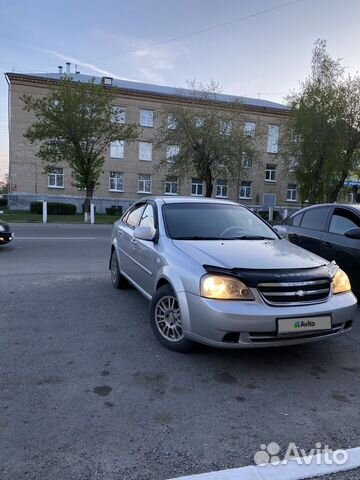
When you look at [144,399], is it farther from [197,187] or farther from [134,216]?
[197,187]

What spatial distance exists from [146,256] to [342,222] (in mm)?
3222

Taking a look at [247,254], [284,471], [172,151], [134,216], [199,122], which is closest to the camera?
[284,471]

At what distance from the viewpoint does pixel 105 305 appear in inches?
217

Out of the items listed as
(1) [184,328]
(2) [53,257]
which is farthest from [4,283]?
A: (1) [184,328]

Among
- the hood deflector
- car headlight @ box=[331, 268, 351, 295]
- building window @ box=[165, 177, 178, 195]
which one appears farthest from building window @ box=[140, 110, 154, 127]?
the hood deflector

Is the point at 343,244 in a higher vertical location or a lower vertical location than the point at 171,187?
lower

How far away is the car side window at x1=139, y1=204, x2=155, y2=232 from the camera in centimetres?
502

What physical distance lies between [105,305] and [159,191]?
3332cm

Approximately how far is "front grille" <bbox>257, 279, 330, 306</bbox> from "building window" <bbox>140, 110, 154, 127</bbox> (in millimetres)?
36076

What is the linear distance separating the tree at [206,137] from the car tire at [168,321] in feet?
81.9

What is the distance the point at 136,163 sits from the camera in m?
37.7

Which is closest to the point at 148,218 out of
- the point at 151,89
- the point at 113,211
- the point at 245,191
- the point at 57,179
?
the point at 113,211

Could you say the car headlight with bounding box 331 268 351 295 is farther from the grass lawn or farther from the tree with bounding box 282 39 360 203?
the tree with bounding box 282 39 360 203

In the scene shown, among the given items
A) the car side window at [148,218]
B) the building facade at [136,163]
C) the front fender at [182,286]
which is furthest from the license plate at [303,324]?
the building facade at [136,163]
